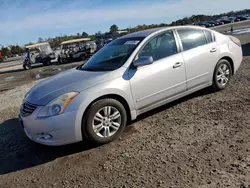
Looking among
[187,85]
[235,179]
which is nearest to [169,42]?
[187,85]

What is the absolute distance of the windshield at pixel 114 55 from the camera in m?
4.13

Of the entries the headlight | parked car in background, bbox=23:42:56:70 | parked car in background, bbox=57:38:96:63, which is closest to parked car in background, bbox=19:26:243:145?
the headlight

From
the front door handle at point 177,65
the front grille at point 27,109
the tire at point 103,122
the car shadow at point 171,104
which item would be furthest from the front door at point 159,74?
the front grille at point 27,109

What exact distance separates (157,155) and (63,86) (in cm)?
170

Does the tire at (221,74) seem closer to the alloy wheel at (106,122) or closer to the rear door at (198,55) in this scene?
the rear door at (198,55)

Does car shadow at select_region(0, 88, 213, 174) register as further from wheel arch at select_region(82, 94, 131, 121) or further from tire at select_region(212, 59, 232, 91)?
tire at select_region(212, 59, 232, 91)

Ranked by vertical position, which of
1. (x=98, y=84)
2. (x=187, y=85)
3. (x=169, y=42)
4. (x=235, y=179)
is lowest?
(x=235, y=179)

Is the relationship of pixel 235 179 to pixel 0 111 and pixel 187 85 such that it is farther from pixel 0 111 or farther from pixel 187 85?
pixel 0 111

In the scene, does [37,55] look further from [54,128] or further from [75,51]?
[54,128]

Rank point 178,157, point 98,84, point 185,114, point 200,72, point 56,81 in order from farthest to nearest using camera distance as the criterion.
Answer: point 200,72, point 185,114, point 56,81, point 98,84, point 178,157

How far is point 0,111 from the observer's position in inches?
256

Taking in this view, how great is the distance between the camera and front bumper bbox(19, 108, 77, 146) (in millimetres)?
3330

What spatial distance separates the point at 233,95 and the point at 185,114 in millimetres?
1258

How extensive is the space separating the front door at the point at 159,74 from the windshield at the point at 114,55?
228mm
